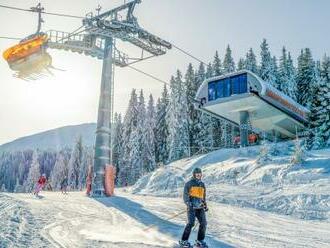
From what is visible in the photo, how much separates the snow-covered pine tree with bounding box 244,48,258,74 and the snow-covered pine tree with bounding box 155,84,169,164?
1382cm

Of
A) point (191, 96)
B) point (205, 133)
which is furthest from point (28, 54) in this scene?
point (191, 96)

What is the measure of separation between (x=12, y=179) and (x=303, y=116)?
146m

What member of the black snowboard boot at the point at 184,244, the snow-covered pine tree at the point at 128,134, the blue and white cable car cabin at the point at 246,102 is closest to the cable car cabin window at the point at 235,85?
the blue and white cable car cabin at the point at 246,102

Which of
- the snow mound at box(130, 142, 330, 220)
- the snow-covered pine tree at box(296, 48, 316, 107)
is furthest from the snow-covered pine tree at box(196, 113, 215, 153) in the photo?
the snow mound at box(130, 142, 330, 220)

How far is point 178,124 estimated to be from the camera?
60.4 metres

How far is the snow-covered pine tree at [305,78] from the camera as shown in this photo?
194ft

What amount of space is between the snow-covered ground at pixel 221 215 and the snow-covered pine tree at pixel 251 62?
39.1 metres

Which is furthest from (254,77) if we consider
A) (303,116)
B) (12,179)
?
(12,179)

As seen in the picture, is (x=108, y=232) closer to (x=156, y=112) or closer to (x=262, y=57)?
(x=262, y=57)

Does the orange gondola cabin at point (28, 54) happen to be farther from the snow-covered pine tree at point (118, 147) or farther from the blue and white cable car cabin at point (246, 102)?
the snow-covered pine tree at point (118, 147)

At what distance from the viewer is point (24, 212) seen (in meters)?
13.3

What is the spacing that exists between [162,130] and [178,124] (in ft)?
25.0

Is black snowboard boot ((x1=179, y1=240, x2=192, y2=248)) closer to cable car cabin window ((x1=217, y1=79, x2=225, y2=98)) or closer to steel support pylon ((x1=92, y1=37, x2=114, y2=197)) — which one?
steel support pylon ((x1=92, y1=37, x2=114, y2=197))

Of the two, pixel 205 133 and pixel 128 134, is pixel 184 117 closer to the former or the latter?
pixel 205 133
